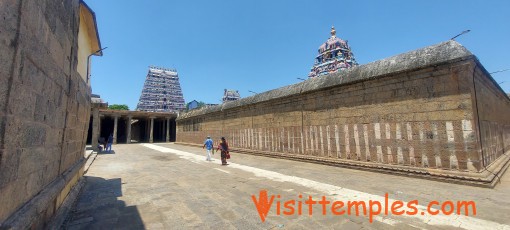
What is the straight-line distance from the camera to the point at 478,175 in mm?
5008

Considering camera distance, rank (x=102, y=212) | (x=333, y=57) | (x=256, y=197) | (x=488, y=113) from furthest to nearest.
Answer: (x=333, y=57)
(x=488, y=113)
(x=256, y=197)
(x=102, y=212)

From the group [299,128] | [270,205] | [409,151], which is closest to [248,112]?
[299,128]

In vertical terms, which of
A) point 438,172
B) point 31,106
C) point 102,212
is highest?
point 31,106

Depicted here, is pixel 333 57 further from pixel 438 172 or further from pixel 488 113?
pixel 438 172

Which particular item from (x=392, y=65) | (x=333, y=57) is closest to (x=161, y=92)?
(x=333, y=57)

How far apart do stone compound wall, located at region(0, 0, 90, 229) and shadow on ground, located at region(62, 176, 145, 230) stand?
38 cm

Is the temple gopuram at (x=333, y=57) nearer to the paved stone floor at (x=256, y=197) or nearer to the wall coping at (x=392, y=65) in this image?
the wall coping at (x=392, y=65)

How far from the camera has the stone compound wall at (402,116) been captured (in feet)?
17.8

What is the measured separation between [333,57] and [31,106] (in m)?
52.8

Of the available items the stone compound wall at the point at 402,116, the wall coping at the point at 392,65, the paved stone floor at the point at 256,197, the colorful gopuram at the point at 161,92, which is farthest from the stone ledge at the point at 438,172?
the colorful gopuram at the point at 161,92

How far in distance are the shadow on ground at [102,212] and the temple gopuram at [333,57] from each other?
155 feet

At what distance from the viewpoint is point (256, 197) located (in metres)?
4.55

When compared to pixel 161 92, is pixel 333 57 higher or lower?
higher

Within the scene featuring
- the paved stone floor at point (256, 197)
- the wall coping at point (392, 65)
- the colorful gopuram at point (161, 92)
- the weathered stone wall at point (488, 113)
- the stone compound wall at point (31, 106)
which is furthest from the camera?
the colorful gopuram at point (161, 92)
